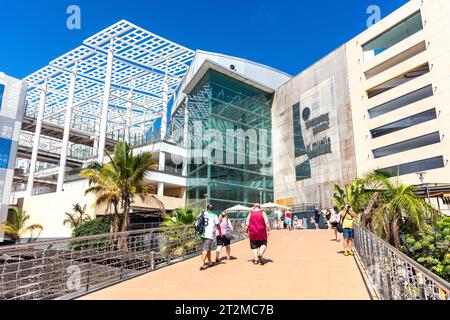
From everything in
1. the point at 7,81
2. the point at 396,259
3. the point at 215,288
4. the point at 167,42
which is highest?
the point at 167,42

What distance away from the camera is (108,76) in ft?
104

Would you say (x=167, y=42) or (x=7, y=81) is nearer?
(x=7, y=81)

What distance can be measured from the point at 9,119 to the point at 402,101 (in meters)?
35.1

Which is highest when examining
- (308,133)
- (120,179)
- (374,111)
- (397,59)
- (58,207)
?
(397,59)

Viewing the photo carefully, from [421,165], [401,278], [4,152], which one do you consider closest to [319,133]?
[421,165]

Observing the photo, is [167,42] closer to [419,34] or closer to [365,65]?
[365,65]

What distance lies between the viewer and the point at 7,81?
94.9ft

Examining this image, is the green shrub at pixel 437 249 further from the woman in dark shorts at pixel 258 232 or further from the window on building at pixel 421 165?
the window on building at pixel 421 165

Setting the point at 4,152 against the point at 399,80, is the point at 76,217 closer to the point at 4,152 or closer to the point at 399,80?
the point at 4,152

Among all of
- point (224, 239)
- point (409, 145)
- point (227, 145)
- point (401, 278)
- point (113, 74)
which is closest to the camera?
point (401, 278)

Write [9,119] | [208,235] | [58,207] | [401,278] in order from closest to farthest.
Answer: [401,278], [208,235], [58,207], [9,119]

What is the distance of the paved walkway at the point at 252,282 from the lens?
5551 millimetres
